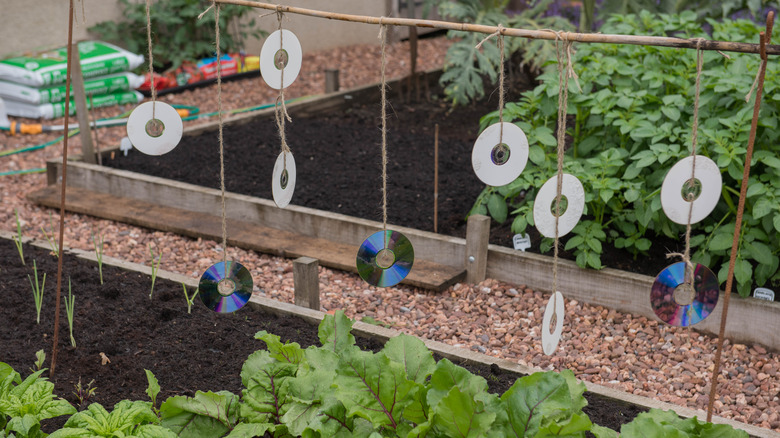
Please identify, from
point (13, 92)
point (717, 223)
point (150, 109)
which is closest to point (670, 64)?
point (717, 223)

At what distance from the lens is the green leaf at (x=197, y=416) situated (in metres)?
2.39

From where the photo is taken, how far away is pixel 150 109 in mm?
2707

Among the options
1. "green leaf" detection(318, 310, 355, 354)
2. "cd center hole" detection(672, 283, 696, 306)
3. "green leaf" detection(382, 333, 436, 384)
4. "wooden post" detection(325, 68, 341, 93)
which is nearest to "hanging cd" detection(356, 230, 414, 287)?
"green leaf" detection(318, 310, 355, 354)

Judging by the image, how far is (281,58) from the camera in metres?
2.60

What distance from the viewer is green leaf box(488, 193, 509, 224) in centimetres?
412

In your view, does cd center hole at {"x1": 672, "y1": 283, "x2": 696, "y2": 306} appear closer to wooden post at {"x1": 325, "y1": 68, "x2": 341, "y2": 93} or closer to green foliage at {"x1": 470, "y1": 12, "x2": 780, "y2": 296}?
green foliage at {"x1": 470, "y1": 12, "x2": 780, "y2": 296}

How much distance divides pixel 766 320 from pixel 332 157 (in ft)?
10.1

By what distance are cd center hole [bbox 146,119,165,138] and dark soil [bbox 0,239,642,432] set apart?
2.75ft

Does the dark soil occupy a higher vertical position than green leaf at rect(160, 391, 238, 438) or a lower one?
lower

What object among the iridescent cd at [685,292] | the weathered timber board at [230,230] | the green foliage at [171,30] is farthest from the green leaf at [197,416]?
the green foliage at [171,30]

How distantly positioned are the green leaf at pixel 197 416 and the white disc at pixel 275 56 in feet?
3.12

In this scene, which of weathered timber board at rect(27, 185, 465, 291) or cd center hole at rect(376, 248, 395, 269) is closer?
cd center hole at rect(376, 248, 395, 269)

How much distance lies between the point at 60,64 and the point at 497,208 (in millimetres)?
4527

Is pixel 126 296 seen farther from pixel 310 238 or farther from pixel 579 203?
pixel 579 203
